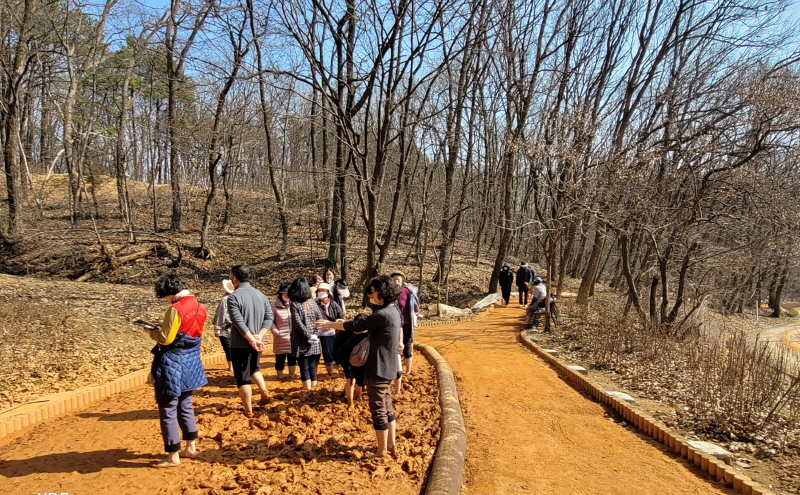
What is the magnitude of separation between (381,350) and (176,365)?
5.83 feet

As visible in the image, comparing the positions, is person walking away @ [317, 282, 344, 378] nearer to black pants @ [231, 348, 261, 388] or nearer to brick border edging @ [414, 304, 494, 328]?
black pants @ [231, 348, 261, 388]

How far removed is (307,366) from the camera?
5863mm

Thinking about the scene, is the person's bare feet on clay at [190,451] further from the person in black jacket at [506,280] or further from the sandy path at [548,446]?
the person in black jacket at [506,280]

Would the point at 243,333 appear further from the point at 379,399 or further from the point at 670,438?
the point at 670,438

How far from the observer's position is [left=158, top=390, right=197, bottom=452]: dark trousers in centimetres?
384

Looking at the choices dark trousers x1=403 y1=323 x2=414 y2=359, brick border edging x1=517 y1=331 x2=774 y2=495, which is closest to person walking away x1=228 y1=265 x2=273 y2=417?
dark trousers x1=403 y1=323 x2=414 y2=359

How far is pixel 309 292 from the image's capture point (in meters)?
5.64

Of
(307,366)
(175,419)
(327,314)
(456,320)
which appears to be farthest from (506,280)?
(175,419)

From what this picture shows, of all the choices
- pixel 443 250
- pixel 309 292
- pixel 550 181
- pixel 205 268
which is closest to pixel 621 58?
pixel 550 181

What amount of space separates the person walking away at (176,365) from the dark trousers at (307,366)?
1.84 metres

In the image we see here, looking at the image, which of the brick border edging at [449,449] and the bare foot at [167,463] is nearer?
the brick border edging at [449,449]

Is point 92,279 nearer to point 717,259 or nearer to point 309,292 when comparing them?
point 309,292

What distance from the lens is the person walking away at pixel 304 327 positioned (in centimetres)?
559

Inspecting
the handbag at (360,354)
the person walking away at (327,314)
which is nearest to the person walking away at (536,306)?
the person walking away at (327,314)
